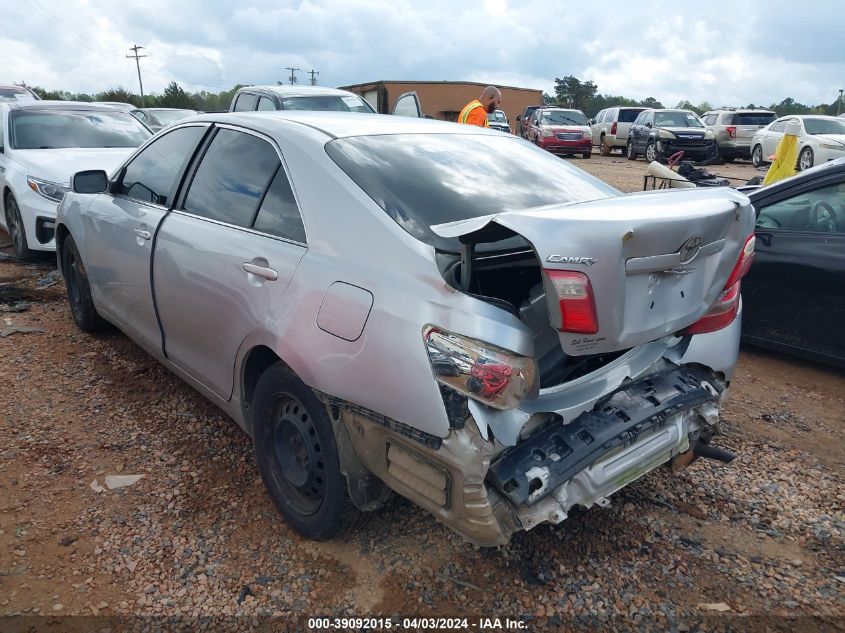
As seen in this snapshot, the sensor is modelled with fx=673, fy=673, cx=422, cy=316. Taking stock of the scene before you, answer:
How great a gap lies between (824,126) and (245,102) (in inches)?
555

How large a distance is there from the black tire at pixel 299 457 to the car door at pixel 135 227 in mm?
1226

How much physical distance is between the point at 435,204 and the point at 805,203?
131 inches

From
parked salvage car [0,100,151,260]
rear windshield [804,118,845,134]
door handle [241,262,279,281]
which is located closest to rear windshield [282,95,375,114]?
parked salvage car [0,100,151,260]

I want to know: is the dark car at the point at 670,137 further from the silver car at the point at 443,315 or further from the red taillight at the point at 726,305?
the silver car at the point at 443,315

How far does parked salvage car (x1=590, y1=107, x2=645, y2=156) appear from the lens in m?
24.5

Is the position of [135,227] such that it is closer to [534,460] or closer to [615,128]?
[534,460]

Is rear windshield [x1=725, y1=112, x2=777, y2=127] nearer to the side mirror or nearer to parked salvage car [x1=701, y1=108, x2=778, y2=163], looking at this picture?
parked salvage car [x1=701, y1=108, x2=778, y2=163]

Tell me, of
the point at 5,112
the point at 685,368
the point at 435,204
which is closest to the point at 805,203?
the point at 685,368

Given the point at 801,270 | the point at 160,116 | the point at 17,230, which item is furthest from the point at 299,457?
the point at 160,116

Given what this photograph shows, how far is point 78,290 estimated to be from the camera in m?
5.10

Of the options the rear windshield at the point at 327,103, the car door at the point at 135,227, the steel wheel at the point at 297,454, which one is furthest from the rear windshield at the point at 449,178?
the rear windshield at the point at 327,103

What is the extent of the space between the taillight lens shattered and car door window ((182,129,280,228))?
51.9 inches

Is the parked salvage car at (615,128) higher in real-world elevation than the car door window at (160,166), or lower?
lower

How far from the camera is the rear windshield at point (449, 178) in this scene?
2518 millimetres
